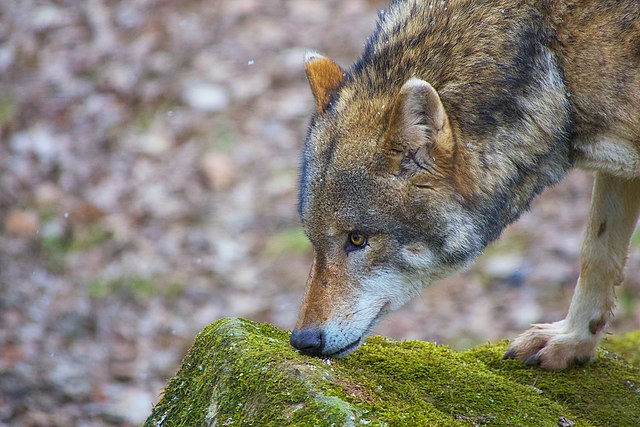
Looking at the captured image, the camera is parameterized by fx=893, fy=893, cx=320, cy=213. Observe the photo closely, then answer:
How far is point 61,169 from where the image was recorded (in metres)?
10.8

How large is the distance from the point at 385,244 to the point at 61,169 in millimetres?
6889

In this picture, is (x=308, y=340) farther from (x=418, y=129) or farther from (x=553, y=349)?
(x=553, y=349)

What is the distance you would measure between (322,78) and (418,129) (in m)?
0.92

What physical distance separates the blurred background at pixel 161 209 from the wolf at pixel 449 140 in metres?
3.70

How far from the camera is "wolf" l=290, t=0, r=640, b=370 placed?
15.6 feet

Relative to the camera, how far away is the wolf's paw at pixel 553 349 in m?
5.46

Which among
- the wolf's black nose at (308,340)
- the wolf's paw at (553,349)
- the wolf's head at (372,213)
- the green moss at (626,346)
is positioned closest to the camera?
the wolf's black nose at (308,340)

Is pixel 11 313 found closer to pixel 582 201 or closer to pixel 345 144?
pixel 345 144

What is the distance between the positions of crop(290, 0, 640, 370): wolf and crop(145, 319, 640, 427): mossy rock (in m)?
0.29

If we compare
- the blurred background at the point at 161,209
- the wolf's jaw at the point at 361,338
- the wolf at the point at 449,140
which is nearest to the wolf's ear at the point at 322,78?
the wolf at the point at 449,140

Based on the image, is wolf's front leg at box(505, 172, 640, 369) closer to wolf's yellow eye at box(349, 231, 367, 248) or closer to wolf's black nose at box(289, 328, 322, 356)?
wolf's yellow eye at box(349, 231, 367, 248)

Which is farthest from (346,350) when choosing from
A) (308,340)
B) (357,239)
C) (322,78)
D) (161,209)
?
(161,209)

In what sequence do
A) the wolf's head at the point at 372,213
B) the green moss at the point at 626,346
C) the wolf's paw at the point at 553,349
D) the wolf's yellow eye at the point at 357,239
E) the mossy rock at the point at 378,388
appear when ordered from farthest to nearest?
the green moss at the point at 626,346
the wolf's paw at the point at 553,349
the wolf's yellow eye at the point at 357,239
the wolf's head at the point at 372,213
the mossy rock at the point at 378,388

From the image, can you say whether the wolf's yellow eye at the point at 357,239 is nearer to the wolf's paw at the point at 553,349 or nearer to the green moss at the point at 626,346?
the wolf's paw at the point at 553,349
